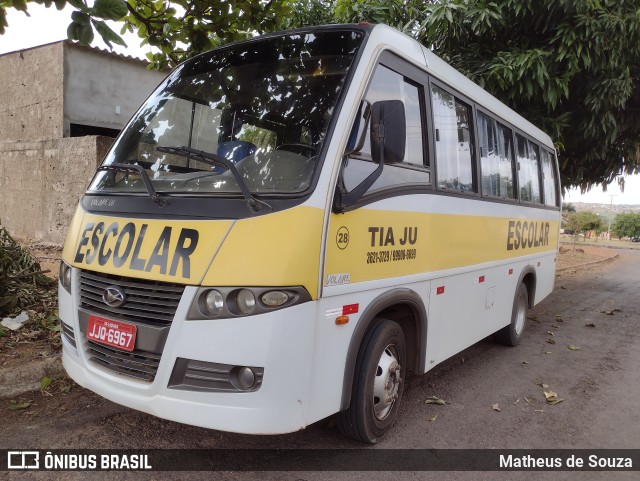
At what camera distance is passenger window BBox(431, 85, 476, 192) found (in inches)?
161

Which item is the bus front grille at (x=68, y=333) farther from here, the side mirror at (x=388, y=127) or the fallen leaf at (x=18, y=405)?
the side mirror at (x=388, y=127)

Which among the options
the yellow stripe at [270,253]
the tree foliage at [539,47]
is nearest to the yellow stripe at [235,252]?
the yellow stripe at [270,253]

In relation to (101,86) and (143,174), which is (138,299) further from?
(101,86)

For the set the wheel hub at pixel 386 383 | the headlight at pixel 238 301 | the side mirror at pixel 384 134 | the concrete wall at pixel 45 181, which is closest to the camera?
the headlight at pixel 238 301

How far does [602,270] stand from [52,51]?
17.4 m

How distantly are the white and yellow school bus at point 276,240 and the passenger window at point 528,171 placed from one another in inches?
91.1

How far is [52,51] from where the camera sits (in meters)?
10.3

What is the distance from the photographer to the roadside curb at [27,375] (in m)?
3.87

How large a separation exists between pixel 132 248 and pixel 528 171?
543 cm

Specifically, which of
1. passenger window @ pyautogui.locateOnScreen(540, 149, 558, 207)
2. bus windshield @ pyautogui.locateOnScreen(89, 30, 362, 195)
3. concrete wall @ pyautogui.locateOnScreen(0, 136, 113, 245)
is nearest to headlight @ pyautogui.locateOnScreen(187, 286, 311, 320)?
bus windshield @ pyautogui.locateOnScreen(89, 30, 362, 195)

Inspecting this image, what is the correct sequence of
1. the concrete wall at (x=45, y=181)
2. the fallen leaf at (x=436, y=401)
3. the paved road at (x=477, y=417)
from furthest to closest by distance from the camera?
the concrete wall at (x=45, y=181) → the fallen leaf at (x=436, y=401) → the paved road at (x=477, y=417)

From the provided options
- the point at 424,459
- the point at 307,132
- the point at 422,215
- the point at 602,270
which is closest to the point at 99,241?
the point at 307,132

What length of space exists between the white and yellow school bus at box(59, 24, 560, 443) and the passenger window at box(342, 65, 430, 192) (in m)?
0.01

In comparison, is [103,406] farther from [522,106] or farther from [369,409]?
[522,106]
